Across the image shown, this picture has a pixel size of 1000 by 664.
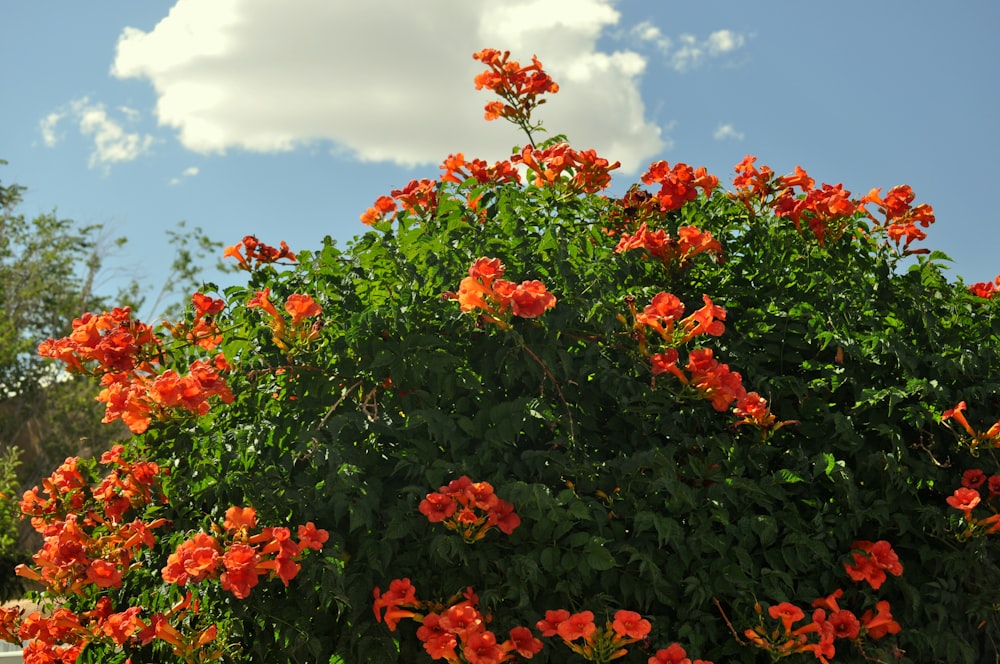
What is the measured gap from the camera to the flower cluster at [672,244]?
366 cm

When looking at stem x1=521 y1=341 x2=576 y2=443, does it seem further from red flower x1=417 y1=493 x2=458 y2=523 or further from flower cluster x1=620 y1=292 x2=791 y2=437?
red flower x1=417 y1=493 x2=458 y2=523

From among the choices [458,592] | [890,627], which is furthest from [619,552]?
[890,627]

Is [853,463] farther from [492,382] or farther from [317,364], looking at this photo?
[317,364]

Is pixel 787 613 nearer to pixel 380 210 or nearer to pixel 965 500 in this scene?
pixel 965 500

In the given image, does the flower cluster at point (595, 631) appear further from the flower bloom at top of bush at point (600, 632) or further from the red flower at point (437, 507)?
the red flower at point (437, 507)

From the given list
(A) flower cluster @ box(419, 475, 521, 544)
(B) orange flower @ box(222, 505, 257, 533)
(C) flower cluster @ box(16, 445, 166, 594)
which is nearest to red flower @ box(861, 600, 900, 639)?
(A) flower cluster @ box(419, 475, 521, 544)

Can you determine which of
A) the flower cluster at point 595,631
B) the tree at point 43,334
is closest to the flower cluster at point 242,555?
the flower cluster at point 595,631

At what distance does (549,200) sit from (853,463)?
1.57 metres

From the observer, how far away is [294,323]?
3320mm

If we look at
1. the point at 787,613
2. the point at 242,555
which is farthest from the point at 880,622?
the point at 242,555

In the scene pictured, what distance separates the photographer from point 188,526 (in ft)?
12.0

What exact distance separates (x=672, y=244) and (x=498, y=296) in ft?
3.18

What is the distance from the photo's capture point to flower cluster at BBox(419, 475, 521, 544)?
9.95ft

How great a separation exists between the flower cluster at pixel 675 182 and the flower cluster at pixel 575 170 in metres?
0.17
